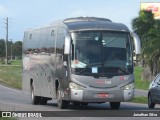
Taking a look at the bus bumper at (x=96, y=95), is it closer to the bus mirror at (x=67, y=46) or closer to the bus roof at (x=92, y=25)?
the bus mirror at (x=67, y=46)

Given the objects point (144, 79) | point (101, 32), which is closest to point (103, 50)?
point (101, 32)

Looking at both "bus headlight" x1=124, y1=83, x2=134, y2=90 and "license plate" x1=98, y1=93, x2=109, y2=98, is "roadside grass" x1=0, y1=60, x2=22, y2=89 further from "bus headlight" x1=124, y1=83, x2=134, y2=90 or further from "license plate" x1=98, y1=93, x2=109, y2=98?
"license plate" x1=98, y1=93, x2=109, y2=98

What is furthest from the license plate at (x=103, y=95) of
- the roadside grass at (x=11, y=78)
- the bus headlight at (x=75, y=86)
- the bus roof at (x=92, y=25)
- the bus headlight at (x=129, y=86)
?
the roadside grass at (x=11, y=78)

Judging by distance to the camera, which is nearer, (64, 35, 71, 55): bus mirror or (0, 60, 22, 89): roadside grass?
(64, 35, 71, 55): bus mirror

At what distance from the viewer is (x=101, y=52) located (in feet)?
65.7

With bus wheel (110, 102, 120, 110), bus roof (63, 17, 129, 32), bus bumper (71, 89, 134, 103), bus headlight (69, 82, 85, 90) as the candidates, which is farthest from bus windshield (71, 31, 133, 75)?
bus wheel (110, 102, 120, 110)

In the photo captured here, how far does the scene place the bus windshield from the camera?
19875 millimetres

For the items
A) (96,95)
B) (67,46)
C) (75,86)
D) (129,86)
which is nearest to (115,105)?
(129,86)

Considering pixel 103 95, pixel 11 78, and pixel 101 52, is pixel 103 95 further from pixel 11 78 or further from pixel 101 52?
pixel 11 78

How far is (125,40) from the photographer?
20547 millimetres

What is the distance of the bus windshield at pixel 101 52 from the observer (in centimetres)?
1988

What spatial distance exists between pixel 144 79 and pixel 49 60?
42706 millimetres

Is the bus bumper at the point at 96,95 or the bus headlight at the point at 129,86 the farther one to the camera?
the bus headlight at the point at 129,86

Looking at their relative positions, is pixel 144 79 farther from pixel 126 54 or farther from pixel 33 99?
pixel 126 54
